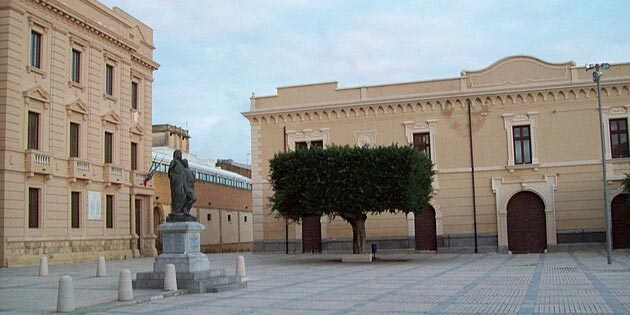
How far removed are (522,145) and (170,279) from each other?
25090 millimetres

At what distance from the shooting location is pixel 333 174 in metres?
30.4

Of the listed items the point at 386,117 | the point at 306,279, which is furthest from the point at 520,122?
the point at 306,279

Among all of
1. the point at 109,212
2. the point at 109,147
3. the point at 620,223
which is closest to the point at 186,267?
the point at 109,212

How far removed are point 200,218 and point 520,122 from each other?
73.4ft

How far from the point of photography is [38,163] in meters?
29.7

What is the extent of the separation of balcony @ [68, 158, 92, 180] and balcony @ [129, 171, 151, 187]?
4.41 metres

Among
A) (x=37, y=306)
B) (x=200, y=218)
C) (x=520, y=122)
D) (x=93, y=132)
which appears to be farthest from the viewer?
(x=200, y=218)

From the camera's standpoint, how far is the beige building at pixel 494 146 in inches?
1403

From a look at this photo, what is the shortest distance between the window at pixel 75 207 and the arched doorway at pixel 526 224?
21937 mm

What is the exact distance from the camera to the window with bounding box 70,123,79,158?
33031 millimetres

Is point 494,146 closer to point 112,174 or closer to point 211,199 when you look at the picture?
point 112,174

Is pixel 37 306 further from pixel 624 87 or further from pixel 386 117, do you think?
pixel 624 87

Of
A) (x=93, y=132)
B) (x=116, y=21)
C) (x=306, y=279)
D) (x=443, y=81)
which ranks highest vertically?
(x=116, y=21)

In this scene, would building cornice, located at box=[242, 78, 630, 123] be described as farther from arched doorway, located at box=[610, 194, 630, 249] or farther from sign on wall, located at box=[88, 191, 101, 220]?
sign on wall, located at box=[88, 191, 101, 220]
